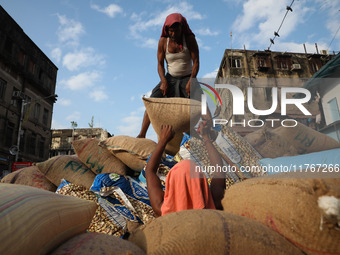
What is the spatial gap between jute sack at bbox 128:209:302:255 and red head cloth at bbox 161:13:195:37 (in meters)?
1.84

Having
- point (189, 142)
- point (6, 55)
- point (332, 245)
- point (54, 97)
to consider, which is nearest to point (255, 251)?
point (332, 245)

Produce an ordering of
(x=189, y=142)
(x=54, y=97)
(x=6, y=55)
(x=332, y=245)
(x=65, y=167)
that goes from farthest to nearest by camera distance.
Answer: (x=54, y=97) < (x=6, y=55) < (x=65, y=167) < (x=189, y=142) < (x=332, y=245)

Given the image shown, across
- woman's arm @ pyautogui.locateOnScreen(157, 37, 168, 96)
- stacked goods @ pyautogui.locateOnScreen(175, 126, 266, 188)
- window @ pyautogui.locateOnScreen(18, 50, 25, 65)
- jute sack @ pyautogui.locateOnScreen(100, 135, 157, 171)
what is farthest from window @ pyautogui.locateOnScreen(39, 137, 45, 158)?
stacked goods @ pyautogui.locateOnScreen(175, 126, 266, 188)

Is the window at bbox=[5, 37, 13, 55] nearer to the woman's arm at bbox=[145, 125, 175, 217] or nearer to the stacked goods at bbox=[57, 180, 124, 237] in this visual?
the stacked goods at bbox=[57, 180, 124, 237]

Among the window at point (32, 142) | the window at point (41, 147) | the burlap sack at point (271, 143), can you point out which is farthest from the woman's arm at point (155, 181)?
Result: the window at point (41, 147)

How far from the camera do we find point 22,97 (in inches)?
617

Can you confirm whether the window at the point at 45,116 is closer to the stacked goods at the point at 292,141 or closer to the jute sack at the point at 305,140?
the stacked goods at the point at 292,141

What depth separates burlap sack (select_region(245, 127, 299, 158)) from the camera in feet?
8.21

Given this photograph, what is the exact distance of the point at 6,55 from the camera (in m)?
15.0

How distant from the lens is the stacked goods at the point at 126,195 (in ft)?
5.72

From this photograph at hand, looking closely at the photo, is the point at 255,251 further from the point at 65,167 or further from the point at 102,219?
the point at 65,167

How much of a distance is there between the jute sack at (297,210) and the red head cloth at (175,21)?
1745 mm

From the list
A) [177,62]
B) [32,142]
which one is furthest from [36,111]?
[177,62]

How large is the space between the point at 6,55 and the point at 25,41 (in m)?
2.55
